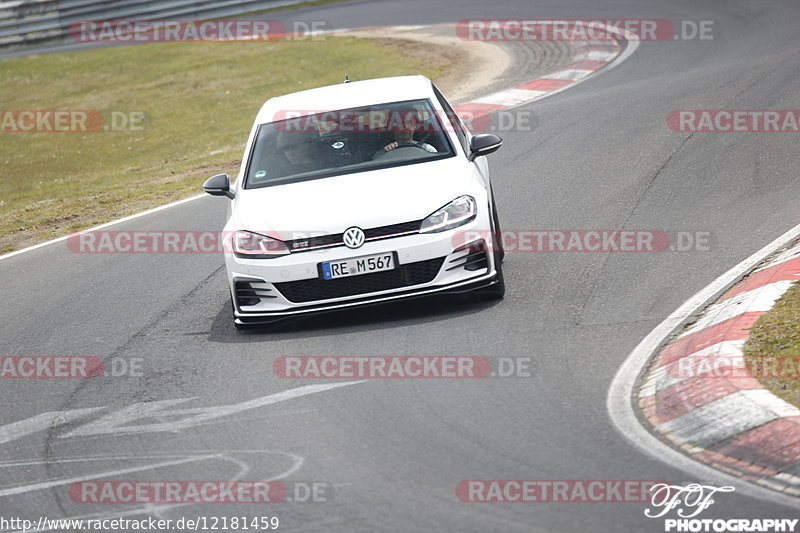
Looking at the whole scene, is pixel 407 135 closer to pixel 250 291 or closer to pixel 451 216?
pixel 451 216

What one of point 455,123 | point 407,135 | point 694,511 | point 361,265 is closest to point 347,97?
point 407,135

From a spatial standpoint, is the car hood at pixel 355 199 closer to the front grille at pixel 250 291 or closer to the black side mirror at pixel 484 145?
the black side mirror at pixel 484 145

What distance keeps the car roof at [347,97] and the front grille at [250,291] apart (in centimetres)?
177

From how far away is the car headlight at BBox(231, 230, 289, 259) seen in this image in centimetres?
810

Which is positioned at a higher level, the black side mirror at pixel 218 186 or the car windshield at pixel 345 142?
the car windshield at pixel 345 142

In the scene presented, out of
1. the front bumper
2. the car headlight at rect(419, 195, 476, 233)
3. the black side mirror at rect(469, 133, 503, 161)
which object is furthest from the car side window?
the front bumper

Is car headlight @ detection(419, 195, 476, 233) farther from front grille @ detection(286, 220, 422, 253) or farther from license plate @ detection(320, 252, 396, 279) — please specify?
license plate @ detection(320, 252, 396, 279)

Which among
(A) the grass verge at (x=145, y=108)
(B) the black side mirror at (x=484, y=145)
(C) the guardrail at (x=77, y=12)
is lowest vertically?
(A) the grass verge at (x=145, y=108)

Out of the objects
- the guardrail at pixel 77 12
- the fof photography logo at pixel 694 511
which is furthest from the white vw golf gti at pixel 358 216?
the guardrail at pixel 77 12

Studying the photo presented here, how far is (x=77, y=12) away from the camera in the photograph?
33.4m

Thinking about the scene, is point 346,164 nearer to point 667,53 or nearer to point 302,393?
point 302,393

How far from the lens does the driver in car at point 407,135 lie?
8930 millimetres

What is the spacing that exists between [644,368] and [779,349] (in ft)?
2.55

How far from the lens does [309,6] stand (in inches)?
1297
